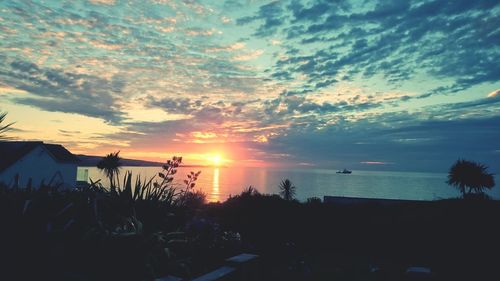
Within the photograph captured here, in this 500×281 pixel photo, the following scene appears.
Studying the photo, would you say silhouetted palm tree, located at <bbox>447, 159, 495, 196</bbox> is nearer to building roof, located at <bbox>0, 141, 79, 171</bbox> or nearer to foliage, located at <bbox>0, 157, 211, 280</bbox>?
foliage, located at <bbox>0, 157, 211, 280</bbox>

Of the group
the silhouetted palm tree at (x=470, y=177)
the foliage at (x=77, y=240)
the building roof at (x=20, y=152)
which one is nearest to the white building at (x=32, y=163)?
the building roof at (x=20, y=152)

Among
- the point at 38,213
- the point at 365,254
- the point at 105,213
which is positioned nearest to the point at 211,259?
the point at 105,213

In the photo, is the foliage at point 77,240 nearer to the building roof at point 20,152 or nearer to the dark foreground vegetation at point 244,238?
the dark foreground vegetation at point 244,238

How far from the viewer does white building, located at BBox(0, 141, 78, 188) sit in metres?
32.1

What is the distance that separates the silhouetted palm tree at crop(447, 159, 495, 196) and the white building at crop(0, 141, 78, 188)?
35.8 m

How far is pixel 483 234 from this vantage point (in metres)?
12.4

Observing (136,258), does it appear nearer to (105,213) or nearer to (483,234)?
(105,213)

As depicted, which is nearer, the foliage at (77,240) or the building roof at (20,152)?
the foliage at (77,240)

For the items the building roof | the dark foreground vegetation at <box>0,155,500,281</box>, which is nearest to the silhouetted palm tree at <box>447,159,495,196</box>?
the dark foreground vegetation at <box>0,155,500,281</box>

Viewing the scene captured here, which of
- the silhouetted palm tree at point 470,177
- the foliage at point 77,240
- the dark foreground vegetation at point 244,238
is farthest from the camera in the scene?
the silhouetted palm tree at point 470,177

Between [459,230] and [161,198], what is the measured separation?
37.8 feet

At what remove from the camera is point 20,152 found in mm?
33312

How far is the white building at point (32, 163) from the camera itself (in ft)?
105

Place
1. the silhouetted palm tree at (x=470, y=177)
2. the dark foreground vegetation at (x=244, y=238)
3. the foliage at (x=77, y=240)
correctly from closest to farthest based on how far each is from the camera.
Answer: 1. the foliage at (x=77, y=240)
2. the dark foreground vegetation at (x=244, y=238)
3. the silhouetted palm tree at (x=470, y=177)
